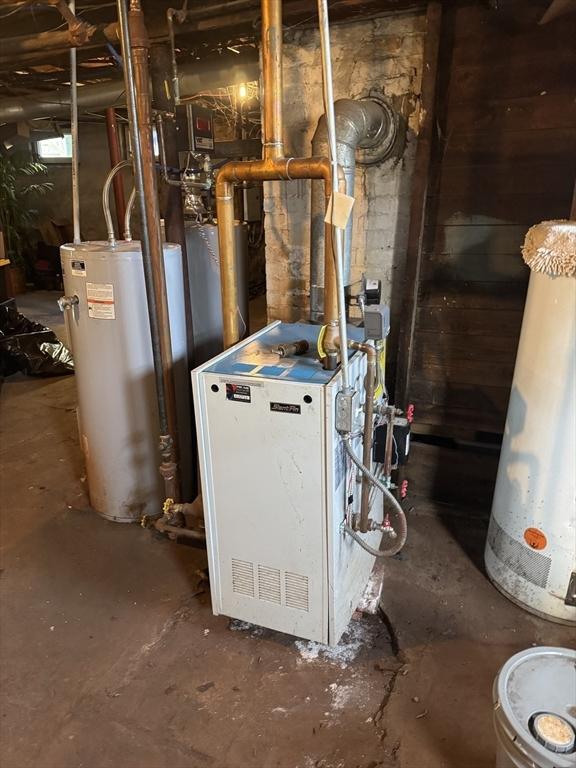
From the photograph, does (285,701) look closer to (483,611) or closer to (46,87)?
(483,611)

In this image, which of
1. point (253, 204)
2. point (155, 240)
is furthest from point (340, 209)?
point (253, 204)

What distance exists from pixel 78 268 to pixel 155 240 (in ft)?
1.32

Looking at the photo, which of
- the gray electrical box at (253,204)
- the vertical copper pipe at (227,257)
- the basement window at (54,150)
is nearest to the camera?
the vertical copper pipe at (227,257)

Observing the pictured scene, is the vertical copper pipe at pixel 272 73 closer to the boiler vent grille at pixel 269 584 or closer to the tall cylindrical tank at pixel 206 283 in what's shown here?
the tall cylindrical tank at pixel 206 283

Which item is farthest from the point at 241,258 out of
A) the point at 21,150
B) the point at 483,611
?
the point at 21,150

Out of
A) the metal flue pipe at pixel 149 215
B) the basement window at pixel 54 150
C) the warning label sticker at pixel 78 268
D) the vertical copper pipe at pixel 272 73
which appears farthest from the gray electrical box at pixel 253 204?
the vertical copper pipe at pixel 272 73

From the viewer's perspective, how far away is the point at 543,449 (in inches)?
68.9

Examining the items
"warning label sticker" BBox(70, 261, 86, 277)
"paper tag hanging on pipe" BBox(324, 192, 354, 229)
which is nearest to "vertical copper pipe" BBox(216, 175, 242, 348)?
"paper tag hanging on pipe" BBox(324, 192, 354, 229)

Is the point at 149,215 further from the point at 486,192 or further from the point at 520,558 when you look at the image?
the point at 520,558

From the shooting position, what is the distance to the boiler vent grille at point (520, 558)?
1.83 meters

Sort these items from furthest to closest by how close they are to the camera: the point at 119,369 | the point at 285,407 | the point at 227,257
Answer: the point at 119,369
the point at 227,257
the point at 285,407

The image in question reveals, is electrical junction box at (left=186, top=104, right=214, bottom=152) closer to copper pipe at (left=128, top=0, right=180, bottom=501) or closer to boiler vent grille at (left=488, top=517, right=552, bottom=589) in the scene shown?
copper pipe at (left=128, top=0, right=180, bottom=501)

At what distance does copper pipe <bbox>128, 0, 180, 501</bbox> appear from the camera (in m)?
1.83

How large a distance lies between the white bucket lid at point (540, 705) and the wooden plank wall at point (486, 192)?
1247mm
